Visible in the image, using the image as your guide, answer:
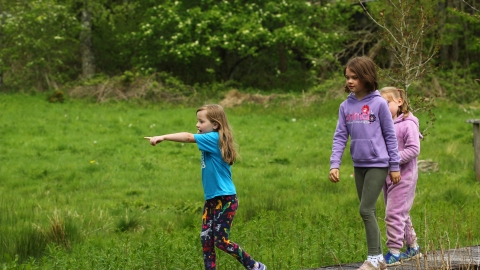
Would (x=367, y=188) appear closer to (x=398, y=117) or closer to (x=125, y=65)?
(x=398, y=117)

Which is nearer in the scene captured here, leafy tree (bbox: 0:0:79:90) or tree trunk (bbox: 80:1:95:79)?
leafy tree (bbox: 0:0:79:90)

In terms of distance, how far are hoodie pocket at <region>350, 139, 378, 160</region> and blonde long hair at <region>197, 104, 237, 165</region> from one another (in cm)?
97

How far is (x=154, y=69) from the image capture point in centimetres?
2869

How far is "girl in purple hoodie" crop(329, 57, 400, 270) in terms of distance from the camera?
5637 millimetres

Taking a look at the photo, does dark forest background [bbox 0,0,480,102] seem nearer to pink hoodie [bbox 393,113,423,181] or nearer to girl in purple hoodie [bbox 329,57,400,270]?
pink hoodie [bbox 393,113,423,181]

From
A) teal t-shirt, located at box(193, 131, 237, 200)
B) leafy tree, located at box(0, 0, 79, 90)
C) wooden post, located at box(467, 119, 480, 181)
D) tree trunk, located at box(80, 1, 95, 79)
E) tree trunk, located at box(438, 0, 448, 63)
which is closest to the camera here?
teal t-shirt, located at box(193, 131, 237, 200)

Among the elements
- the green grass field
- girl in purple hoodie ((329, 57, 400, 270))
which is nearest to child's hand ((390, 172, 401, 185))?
girl in purple hoodie ((329, 57, 400, 270))

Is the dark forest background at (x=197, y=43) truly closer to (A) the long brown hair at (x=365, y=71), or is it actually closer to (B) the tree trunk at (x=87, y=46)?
(B) the tree trunk at (x=87, y=46)

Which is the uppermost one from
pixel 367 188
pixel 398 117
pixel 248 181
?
pixel 398 117

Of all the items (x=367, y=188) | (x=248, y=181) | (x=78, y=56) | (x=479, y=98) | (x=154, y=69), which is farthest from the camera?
(x=78, y=56)

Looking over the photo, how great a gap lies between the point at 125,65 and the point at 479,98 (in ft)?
52.1

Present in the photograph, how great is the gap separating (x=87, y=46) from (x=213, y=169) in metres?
25.7

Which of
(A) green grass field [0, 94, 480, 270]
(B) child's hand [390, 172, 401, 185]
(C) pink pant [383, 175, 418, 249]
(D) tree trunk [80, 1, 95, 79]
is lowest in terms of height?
(A) green grass field [0, 94, 480, 270]

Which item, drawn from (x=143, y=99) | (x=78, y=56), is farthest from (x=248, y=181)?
(x=78, y=56)
